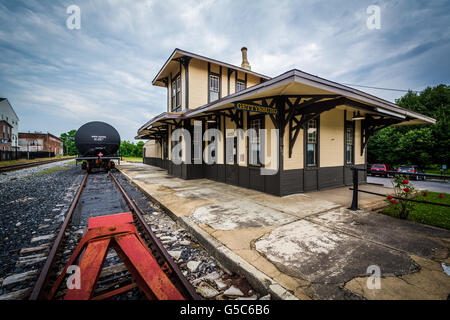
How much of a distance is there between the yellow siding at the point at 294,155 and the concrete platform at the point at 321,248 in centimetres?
181

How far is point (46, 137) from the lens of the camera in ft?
199

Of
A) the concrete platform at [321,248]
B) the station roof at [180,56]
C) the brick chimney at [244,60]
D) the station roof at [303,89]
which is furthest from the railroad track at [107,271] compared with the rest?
the brick chimney at [244,60]

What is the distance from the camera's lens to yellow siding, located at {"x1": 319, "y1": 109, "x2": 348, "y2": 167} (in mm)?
8188

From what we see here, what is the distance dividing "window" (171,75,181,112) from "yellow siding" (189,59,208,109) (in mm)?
1244

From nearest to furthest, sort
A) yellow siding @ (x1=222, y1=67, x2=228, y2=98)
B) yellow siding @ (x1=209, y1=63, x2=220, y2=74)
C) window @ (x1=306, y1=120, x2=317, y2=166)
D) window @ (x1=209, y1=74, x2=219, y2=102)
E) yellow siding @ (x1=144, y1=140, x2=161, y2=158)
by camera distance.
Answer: window @ (x1=306, y1=120, x2=317, y2=166)
yellow siding @ (x1=209, y1=63, x2=220, y2=74)
window @ (x1=209, y1=74, x2=219, y2=102)
yellow siding @ (x1=222, y1=67, x2=228, y2=98)
yellow siding @ (x1=144, y1=140, x2=161, y2=158)

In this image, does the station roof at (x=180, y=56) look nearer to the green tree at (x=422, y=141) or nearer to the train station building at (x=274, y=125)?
the train station building at (x=274, y=125)

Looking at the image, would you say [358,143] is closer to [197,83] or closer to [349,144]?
[349,144]

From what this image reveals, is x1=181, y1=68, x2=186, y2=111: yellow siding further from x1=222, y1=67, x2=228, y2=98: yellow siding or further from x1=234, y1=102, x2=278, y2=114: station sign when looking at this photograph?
x1=234, y1=102, x2=278, y2=114: station sign

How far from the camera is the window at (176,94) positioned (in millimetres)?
12285

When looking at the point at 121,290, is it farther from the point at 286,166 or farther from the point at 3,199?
the point at 3,199

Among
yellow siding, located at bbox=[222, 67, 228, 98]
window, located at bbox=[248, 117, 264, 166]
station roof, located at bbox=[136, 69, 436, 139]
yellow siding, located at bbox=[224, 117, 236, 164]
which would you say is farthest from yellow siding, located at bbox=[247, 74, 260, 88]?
station roof, located at bbox=[136, 69, 436, 139]

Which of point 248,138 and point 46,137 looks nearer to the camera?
point 248,138
